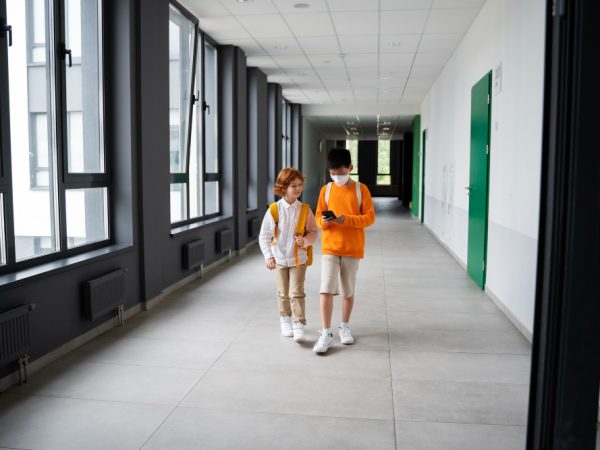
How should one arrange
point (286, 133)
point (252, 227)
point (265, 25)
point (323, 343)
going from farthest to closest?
point (286, 133)
point (252, 227)
point (265, 25)
point (323, 343)

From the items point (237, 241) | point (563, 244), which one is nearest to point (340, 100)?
point (237, 241)

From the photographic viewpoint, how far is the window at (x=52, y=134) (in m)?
3.56

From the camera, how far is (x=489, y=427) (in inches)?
108

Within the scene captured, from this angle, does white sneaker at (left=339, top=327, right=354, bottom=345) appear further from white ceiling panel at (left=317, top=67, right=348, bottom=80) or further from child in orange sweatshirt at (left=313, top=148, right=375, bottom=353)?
white ceiling panel at (left=317, top=67, right=348, bottom=80)

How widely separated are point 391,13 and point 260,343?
170 inches

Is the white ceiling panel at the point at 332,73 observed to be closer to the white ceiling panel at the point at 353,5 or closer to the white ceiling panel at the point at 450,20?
the white ceiling panel at the point at 450,20

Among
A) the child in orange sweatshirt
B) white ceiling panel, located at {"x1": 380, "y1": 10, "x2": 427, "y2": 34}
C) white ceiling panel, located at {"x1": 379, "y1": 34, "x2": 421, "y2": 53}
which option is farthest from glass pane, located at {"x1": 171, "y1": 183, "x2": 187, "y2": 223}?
white ceiling panel, located at {"x1": 379, "y1": 34, "x2": 421, "y2": 53}

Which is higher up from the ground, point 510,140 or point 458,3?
point 458,3

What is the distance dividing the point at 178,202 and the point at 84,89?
2356 mm

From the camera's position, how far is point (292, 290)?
4.20m

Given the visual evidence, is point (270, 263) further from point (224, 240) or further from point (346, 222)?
point (224, 240)

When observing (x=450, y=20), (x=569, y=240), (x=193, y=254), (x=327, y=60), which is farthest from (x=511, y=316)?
(x=327, y=60)

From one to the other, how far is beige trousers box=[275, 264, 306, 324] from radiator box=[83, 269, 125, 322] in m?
1.32

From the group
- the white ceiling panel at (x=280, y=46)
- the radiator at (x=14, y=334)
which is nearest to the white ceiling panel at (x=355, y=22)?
the white ceiling panel at (x=280, y=46)
